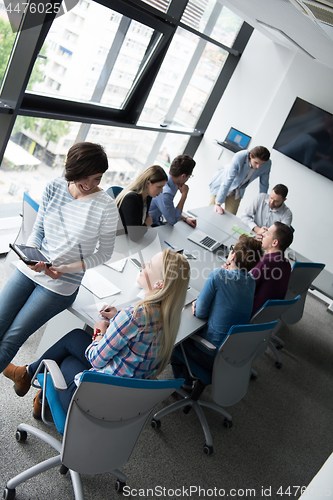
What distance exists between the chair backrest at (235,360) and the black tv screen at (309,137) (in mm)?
3888

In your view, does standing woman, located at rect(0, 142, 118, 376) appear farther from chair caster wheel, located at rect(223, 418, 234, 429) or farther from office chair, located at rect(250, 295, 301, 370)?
chair caster wheel, located at rect(223, 418, 234, 429)

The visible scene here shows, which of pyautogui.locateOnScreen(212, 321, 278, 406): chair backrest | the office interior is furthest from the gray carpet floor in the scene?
pyautogui.locateOnScreen(212, 321, 278, 406): chair backrest

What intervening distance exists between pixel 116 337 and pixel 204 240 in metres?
2.17

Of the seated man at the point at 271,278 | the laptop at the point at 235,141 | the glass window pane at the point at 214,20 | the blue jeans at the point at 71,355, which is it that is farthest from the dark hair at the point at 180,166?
the laptop at the point at 235,141

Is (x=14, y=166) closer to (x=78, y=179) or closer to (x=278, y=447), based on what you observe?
(x=78, y=179)

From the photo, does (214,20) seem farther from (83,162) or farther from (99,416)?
(99,416)

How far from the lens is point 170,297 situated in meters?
1.77

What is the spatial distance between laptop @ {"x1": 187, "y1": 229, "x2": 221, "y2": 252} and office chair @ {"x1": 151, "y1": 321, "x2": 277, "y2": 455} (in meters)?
1.22

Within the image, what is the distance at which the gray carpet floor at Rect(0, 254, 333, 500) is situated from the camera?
2.14m

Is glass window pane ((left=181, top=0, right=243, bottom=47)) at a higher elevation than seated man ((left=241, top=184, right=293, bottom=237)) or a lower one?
higher

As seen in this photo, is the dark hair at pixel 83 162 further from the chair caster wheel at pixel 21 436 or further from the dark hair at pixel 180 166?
the dark hair at pixel 180 166

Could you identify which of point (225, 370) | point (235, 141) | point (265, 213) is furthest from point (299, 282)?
point (235, 141)

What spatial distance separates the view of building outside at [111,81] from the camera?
11.5 ft

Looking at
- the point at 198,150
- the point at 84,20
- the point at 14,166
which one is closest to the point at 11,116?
the point at 14,166
